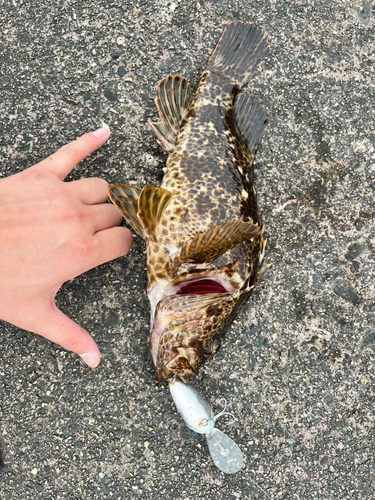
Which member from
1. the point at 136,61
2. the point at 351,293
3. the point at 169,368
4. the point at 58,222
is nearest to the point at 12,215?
the point at 58,222

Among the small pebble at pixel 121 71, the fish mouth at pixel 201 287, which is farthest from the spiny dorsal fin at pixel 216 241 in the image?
the small pebble at pixel 121 71

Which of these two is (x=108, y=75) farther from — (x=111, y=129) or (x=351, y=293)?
(x=351, y=293)

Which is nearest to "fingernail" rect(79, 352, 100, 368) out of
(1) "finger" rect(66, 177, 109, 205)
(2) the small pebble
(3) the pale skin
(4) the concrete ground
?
(3) the pale skin

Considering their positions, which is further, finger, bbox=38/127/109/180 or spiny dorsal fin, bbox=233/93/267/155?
spiny dorsal fin, bbox=233/93/267/155

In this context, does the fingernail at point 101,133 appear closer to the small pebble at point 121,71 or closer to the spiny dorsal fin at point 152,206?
the small pebble at point 121,71

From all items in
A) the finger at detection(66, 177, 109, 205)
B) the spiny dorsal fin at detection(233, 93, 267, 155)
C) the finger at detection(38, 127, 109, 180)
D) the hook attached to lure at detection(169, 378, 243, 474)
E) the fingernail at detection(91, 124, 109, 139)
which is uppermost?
the spiny dorsal fin at detection(233, 93, 267, 155)

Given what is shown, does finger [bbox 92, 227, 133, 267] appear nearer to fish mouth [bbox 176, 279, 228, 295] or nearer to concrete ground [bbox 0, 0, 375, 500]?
concrete ground [bbox 0, 0, 375, 500]

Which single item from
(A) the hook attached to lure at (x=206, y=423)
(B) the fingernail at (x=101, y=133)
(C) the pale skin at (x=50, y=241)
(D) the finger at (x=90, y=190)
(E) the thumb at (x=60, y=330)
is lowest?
(A) the hook attached to lure at (x=206, y=423)
